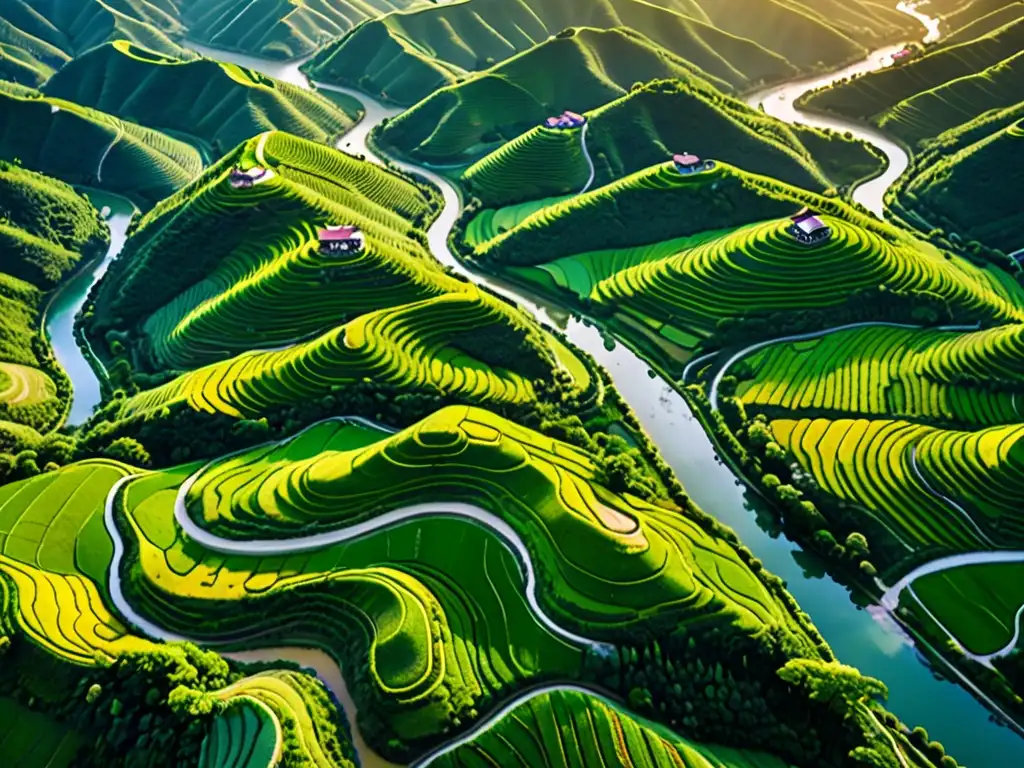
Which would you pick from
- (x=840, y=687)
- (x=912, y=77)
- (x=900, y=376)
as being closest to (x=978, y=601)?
(x=840, y=687)

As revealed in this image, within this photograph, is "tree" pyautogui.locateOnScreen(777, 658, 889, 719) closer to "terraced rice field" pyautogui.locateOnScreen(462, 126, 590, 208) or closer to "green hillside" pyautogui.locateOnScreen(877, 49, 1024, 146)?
"terraced rice field" pyautogui.locateOnScreen(462, 126, 590, 208)

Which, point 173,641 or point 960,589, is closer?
point 173,641

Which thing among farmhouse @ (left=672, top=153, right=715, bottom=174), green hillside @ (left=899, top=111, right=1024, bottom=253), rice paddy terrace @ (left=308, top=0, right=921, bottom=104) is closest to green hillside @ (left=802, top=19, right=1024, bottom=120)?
rice paddy terrace @ (left=308, top=0, right=921, bottom=104)

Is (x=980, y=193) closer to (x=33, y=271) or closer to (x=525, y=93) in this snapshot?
(x=525, y=93)

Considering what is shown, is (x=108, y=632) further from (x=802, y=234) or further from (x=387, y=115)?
(x=387, y=115)

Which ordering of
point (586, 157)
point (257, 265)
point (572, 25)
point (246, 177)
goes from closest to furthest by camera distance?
1. point (257, 265)
2. point (246, 177)
3. point (586, 157)
4. point (572, 25)

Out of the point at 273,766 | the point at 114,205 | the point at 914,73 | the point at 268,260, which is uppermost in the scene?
the point at 914,73

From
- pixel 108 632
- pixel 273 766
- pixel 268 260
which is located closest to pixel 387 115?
pixel 268 260
